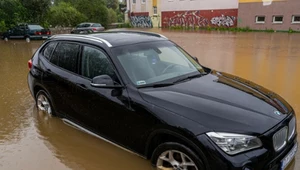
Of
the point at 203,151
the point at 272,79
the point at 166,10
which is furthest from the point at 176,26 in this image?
the point at 203,151

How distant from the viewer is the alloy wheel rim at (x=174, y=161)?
2.99 meters

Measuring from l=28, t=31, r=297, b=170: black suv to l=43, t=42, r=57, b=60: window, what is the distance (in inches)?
1.5

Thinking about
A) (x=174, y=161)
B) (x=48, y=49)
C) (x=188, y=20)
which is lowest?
(x=174, y=161)

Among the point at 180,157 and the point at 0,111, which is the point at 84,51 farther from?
the point at 0,111

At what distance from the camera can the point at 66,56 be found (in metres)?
4.59

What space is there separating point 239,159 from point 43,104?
13.3ft

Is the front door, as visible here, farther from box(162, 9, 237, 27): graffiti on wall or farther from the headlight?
box(162, 9, 237, 27): graffiti on wall

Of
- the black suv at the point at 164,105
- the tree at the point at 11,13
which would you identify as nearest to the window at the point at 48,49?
the black suv at the point at 164,105

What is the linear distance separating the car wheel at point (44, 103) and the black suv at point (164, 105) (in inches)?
5.2

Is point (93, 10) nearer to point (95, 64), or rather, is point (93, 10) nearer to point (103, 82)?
point (95, 64)

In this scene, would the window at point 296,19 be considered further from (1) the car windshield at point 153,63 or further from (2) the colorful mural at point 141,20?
(1) the car windshield at point 153,63

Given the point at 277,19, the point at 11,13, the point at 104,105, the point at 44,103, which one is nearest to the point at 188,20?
the point at 277,19

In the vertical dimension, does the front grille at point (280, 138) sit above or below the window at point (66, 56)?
below

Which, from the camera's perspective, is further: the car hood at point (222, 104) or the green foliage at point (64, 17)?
the green foliage at point (64, 17)
